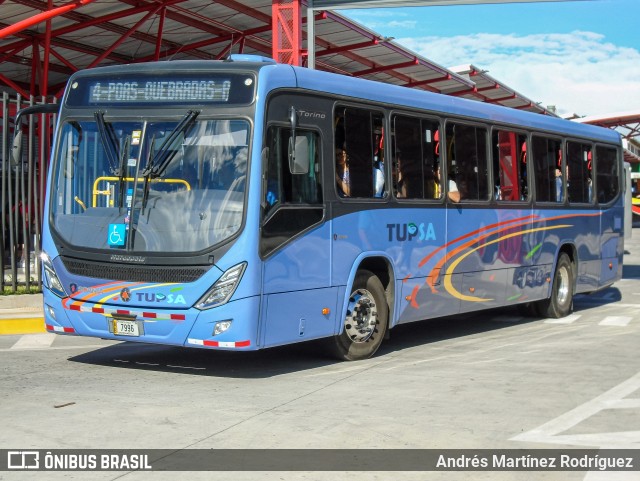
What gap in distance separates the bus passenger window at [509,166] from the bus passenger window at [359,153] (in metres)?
2.94

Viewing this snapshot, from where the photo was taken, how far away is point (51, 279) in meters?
10.2

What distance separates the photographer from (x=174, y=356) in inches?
448

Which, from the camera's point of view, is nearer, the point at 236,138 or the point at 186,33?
the point at 236,138

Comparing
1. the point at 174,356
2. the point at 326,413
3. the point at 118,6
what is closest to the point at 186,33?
the point at 118,6

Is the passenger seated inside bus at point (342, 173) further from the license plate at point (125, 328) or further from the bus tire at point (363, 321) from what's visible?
the license plate at point (125, 328)

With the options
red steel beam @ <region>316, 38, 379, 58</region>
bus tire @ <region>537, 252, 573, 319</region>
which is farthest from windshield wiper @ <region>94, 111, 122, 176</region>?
red steel beam @ <region>316, 38, 379, 58</region>

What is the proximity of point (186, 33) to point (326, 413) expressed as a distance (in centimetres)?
1962

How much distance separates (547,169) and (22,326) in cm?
762

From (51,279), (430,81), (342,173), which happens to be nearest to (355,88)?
(342,173)

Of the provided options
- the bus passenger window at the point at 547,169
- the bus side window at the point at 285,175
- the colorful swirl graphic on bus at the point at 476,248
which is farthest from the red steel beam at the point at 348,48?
the bus side window at the point at 285,175

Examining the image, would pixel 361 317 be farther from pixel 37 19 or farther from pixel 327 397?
pixel 37 19

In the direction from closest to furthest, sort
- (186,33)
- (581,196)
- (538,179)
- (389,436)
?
(389,436) → (538,179) → (581,196) → (186,33)

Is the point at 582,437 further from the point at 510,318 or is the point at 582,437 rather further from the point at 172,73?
the point at 510,318

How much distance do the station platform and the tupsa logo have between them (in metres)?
5.16
